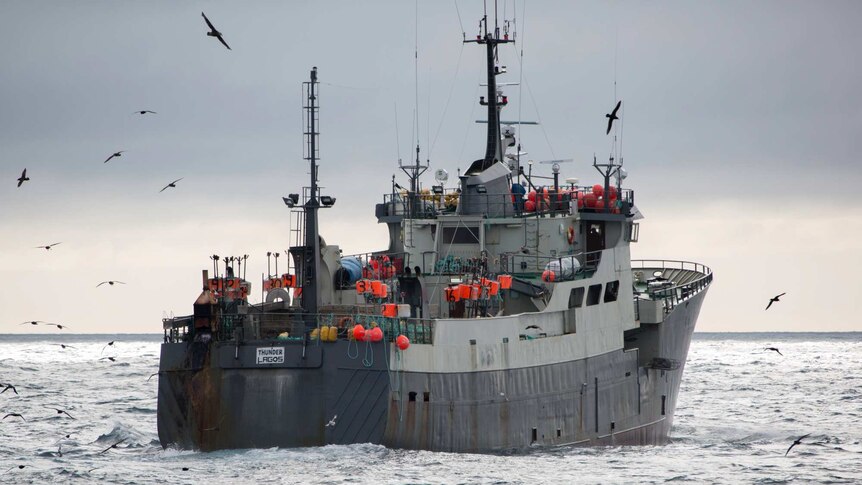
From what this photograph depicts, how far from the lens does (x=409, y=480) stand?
150ft

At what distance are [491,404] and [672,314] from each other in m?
15.0

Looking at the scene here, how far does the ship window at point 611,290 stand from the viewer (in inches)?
2346

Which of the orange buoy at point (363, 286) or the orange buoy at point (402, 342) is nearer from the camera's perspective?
the orange buoy at point (402, 342)

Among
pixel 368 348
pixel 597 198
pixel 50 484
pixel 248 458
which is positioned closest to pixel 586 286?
pixel 597 198

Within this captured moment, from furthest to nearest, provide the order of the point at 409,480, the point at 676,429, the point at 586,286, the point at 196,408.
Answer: the point at 676,429, the point at 586,286, the point at 196,408, the point at 409,480

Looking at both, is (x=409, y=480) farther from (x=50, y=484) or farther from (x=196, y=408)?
(x=50, y=484)

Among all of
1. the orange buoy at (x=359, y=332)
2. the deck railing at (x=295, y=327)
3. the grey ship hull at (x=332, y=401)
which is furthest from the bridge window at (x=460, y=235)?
the orange buoy at (x=359, y=332)

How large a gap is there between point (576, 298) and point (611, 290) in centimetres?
341

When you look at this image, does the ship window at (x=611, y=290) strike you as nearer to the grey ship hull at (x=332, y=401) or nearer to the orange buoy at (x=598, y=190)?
the orange buoy at (x=598, y=190)

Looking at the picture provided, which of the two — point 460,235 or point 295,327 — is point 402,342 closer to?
point 295,327

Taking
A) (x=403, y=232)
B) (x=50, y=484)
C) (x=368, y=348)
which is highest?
(x=403, y=232)

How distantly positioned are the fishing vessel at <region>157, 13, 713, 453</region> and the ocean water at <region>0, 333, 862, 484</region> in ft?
3.48

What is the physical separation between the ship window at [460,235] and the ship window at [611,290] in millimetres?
5329

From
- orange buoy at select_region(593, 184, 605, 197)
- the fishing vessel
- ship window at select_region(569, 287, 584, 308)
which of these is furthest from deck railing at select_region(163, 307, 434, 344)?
orange buoy at select_region(593, 184, 605, 197)
